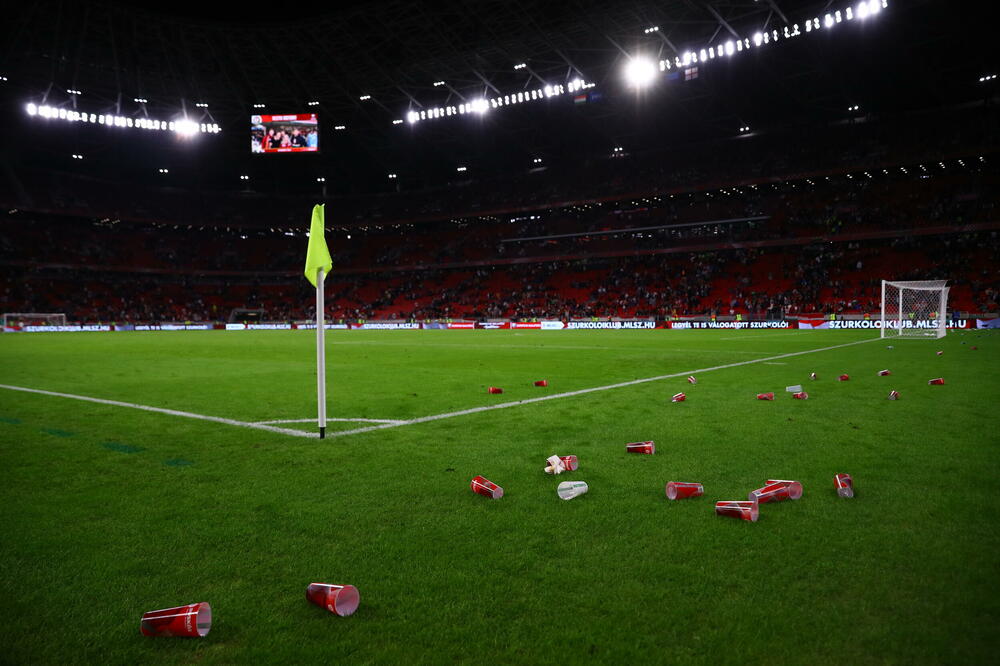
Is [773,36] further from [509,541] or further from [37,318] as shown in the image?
[37,318]

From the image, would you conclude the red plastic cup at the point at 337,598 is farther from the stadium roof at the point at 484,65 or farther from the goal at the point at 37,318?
the goal at the point at 37,318

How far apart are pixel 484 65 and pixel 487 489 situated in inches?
1741

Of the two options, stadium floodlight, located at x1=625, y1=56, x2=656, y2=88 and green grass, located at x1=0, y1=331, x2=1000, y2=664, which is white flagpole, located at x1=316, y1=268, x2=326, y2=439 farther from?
stadium floodlight, located at x1=625, y1=56, x2=656, y2=88

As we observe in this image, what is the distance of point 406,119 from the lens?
51.7m

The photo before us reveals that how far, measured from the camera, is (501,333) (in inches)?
1350

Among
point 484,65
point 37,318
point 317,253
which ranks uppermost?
point 484,65

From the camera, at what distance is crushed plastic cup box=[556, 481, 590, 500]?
11.3 feet

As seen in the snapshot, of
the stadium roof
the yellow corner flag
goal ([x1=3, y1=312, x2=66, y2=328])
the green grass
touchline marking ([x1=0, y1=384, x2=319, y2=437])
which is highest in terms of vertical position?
the stadium roof

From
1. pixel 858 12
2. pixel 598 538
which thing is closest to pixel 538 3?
pixel 858 12

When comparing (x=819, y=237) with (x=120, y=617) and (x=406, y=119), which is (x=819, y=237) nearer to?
(x=406, y=119)

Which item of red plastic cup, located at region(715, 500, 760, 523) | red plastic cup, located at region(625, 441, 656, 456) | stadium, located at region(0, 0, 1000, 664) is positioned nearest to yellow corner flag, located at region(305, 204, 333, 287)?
stadium, located at region(0, 0, 1000, 664)

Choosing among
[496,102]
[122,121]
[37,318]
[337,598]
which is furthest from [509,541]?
[122,121]

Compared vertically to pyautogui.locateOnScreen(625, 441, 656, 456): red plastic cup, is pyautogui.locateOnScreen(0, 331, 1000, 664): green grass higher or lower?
lower

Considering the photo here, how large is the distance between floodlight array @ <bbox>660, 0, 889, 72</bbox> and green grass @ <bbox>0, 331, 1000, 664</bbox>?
33144mm
